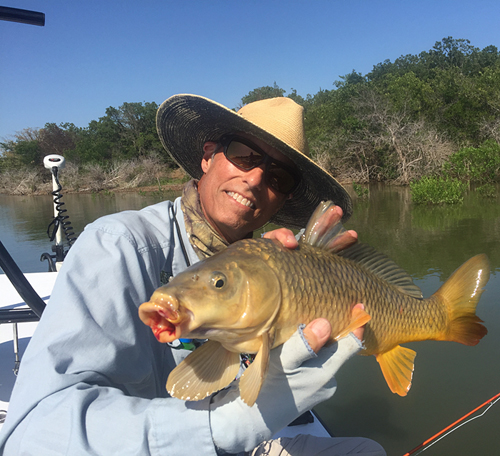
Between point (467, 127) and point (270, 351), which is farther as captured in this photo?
point (467, 127)

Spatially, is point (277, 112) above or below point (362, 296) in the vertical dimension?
above

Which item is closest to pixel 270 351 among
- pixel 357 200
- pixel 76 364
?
pixel 76 364

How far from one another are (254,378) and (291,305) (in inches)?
10.3

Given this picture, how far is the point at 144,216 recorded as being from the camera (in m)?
1.68

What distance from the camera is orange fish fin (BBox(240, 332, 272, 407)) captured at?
1026mm

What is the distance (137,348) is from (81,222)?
13.1m

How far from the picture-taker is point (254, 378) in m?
1.05

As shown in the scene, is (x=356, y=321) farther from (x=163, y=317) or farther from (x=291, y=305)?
(x=163, y=317)

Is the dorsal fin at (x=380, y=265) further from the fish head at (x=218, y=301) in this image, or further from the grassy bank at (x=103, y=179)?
the grassy bank at (x=103, y=179)

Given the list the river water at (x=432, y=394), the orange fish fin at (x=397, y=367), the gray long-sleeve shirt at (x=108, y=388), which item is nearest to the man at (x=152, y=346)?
the gray long-sleeve shirt at (x=108, y=388)

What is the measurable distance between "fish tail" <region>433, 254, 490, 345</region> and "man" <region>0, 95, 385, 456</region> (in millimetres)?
652

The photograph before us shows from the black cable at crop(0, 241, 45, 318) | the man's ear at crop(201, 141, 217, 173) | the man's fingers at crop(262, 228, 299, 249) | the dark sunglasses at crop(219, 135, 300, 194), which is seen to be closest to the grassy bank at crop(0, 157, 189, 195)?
the man's ear at crop(201, 141, 217, 173)

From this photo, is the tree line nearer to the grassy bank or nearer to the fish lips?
the grassy bank

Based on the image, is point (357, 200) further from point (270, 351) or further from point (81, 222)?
point (270, 351)
